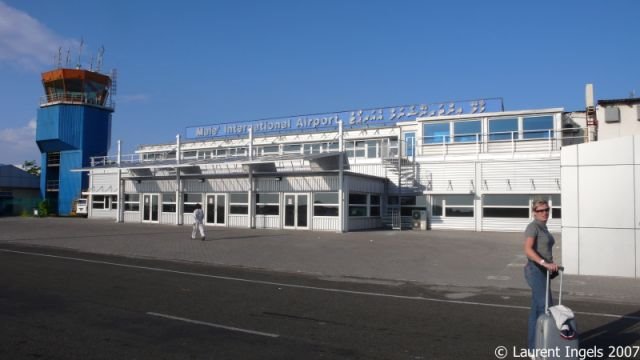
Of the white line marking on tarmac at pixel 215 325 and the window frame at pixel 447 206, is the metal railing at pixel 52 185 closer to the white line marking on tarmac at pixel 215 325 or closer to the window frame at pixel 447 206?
the window frame at pixel 447 206

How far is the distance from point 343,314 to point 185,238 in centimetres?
1661

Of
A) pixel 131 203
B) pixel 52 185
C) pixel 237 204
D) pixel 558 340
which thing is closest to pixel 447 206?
pixel 237 204

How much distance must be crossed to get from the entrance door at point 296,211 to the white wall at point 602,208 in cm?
1780

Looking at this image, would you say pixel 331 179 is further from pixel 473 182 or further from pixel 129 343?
pixel 129 343

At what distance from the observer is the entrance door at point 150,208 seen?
120ft

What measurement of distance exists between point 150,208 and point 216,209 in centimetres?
641

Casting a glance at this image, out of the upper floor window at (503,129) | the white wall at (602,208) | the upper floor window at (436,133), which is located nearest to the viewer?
the white wall at (602,208)

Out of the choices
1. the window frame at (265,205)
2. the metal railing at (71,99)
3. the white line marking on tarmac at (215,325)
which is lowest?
the white line marking on tarmac at (215,325)

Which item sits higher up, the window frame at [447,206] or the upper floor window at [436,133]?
the upper floor window at [436,133]

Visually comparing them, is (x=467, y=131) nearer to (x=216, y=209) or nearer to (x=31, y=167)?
(x=216, y=209)

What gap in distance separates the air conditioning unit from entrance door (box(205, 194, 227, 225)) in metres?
11.8

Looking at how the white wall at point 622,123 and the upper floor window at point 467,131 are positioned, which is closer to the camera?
the white wall at point 622,123

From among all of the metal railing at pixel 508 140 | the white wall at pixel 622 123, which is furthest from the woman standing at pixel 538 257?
the metal railing at pixel 508 140

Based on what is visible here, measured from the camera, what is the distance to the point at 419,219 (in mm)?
31688
